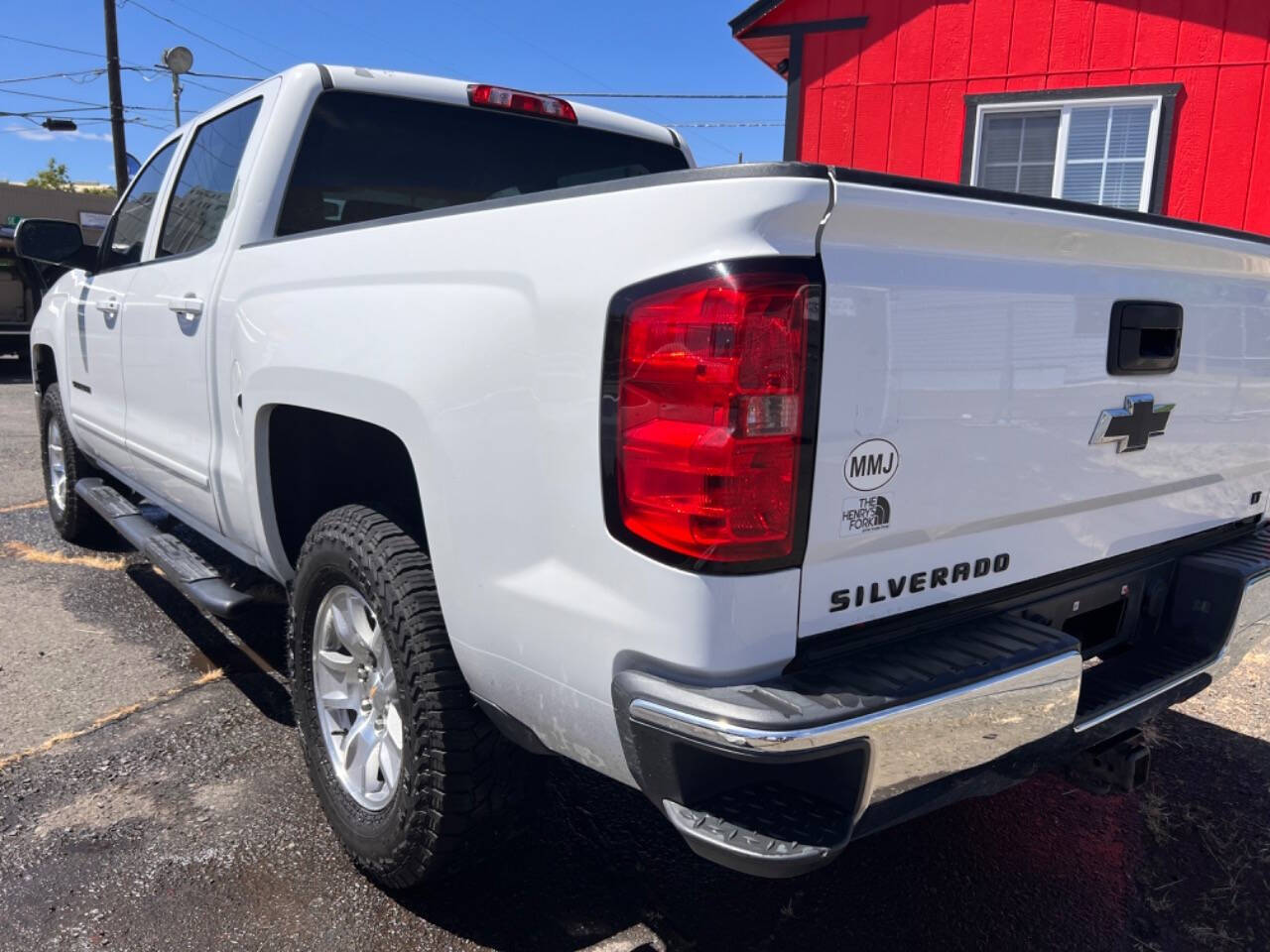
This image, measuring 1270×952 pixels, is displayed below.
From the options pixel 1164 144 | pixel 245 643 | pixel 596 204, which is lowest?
pixel 245 643

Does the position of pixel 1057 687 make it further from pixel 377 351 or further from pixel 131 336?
pixel 131 336

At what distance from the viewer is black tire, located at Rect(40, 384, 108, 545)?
16.9 feet

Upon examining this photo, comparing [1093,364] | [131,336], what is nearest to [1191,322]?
[1093,364]

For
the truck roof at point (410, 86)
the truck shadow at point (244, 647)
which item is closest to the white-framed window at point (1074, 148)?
the truck roof at point (410, 86)

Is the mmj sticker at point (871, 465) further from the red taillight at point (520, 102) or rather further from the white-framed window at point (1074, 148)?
the white-framed window at point (1074, 148)

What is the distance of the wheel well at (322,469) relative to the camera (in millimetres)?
2732

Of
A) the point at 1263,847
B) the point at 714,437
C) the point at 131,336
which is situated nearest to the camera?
the point at 714,437

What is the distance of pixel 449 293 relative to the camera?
201 centimetres

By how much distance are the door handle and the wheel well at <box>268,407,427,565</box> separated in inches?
22.5

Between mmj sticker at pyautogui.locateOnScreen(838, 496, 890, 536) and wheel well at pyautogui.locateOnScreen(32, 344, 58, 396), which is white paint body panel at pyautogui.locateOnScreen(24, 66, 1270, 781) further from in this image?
wheel well at pyautogui.locateOnScreen(32, 344, 58, 396)

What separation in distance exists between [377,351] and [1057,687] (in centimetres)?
155

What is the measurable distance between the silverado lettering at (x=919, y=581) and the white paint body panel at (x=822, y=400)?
25mm

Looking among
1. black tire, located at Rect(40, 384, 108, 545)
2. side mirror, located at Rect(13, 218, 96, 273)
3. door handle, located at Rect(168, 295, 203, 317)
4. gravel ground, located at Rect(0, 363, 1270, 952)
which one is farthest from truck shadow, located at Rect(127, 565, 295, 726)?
side mirror, located at Rect(13, 218, 96, 273)

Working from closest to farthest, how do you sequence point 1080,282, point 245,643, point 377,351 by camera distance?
point 1080,282
point 377,351
point 245,643
